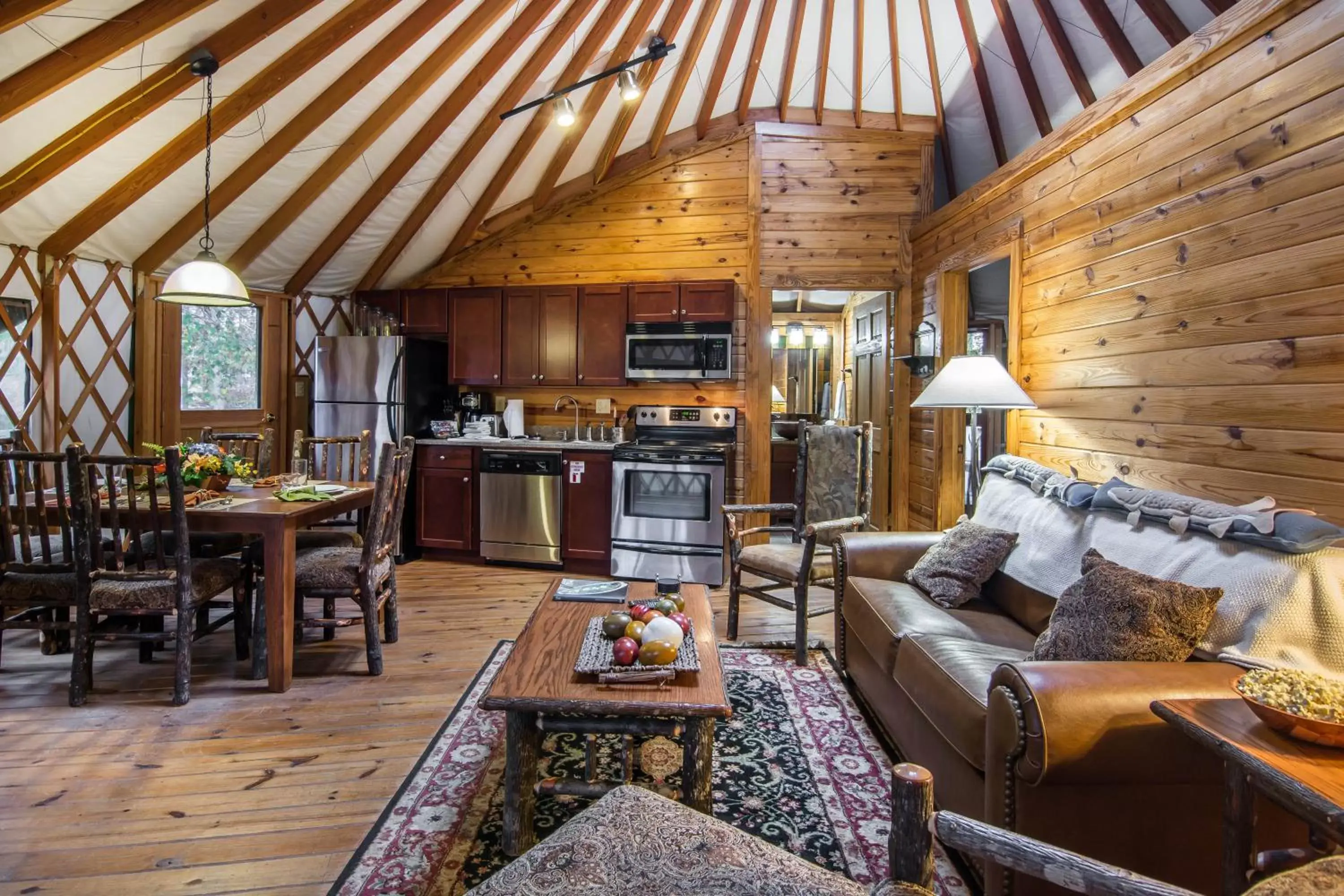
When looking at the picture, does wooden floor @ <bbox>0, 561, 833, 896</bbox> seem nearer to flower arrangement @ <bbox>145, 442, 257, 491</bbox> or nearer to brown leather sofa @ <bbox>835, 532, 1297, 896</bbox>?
flower arrangement @ <bbox>145, 442, 257, 491</bbox>

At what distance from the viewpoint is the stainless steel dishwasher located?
188 inches

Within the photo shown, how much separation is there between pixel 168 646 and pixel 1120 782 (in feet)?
12.1

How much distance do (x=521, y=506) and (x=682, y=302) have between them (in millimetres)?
1809

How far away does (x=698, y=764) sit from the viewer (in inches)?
66.3

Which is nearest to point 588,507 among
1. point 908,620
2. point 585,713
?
point 908,620

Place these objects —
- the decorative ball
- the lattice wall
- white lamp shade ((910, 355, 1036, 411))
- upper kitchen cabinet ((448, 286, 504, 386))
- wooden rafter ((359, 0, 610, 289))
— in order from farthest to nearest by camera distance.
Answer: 1. the lattice wall
2. upper kitchen cabinet ((448, 286, 504, 386))
3. wooden rafter ((359, 0, 610, 289))
4. white lamp shade ((910, 355, 1036, 411))
5. the decorative ball

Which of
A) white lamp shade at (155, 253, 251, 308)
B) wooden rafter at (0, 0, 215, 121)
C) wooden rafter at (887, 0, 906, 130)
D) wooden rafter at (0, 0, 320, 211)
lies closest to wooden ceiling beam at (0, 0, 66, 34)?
wooden rafter at (0, 0, 215, 121)

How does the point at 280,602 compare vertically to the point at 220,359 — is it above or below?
below

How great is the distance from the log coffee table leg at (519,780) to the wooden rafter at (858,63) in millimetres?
3841

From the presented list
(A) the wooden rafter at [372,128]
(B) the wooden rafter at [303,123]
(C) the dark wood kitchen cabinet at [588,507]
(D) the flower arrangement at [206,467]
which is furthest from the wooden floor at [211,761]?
(A) the wooden rafter at [372,128]

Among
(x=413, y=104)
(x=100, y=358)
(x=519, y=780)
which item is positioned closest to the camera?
(x=519, y=780)

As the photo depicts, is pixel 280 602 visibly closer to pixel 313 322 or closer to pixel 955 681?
pixel 955 681

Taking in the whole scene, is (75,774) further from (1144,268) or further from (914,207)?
(914,207)

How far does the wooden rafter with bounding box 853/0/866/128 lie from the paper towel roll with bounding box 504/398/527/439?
125 inches
